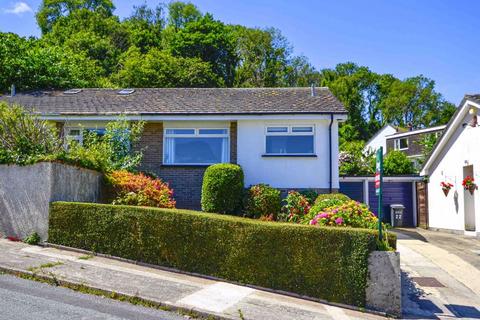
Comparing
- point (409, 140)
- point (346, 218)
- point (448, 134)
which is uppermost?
point (409, 140)

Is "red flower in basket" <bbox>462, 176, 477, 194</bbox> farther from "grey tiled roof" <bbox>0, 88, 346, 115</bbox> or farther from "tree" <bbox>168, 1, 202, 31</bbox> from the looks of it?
"tree" <bbox>168, 1, 202, 31</bbox>

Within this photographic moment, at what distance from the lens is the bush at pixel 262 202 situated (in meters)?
12.9

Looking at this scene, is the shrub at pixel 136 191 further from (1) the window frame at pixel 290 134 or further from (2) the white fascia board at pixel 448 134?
(2) the white fascia board at pixel 448 134

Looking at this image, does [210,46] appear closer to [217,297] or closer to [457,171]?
[457,171]

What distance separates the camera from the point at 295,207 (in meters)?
12.9

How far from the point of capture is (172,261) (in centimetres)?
Result: 853

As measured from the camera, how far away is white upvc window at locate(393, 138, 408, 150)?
138 ft

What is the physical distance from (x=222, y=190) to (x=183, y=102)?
4.99 metres

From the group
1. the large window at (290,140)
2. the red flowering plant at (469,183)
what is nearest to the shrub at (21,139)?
the large window at (290,140)

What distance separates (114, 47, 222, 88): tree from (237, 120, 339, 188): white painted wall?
2279 centimetres

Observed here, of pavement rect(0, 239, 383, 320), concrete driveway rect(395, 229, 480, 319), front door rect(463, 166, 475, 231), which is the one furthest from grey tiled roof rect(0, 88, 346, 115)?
pavement rect(0, 239, 383, 320)

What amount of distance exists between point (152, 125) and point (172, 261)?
302 inches

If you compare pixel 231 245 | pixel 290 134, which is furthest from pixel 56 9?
pixel 231 245

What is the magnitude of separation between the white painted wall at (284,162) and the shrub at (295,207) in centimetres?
132
